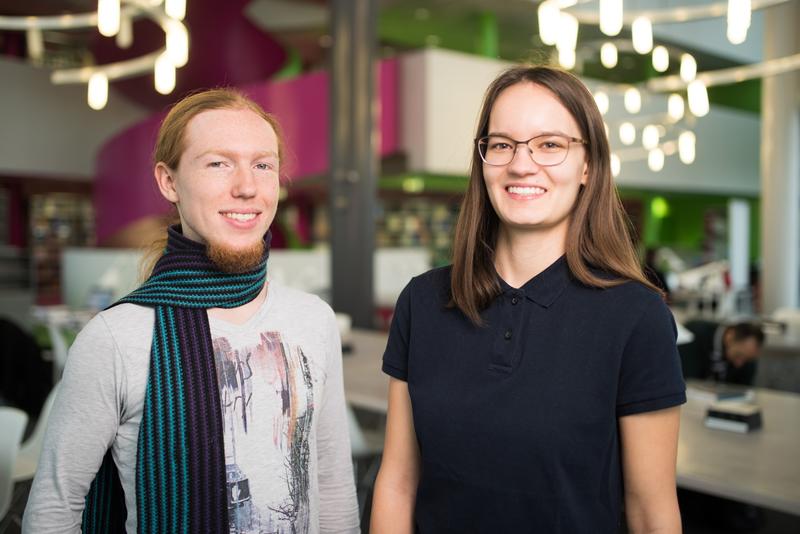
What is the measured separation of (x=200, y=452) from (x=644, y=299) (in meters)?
0.81

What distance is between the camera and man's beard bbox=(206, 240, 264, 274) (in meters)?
1.35

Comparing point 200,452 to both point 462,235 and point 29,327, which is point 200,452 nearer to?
point 462,235

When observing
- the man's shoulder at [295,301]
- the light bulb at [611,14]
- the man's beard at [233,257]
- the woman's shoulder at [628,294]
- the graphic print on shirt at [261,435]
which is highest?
the light bulb at [611,14]

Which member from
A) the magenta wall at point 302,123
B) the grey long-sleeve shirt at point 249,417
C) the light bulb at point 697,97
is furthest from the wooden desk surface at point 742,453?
the magenta wall at point 302,123

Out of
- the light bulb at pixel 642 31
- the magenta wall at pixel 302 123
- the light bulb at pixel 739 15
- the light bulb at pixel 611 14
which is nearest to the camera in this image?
the light bulb at pixel 739 15

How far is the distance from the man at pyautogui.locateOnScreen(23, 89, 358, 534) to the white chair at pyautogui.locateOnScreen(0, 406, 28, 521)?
5.40 ft

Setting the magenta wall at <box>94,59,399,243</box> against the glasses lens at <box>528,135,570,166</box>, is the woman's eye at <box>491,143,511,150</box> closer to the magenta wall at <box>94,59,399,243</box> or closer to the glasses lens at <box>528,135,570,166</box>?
the glasses lens at <box>528,135,570,166</box>

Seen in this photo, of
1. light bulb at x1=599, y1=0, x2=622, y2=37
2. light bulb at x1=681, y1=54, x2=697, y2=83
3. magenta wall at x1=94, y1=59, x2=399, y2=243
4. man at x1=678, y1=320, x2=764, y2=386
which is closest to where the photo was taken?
light bulb at x1=599, y1=0, x2=622, y2=37

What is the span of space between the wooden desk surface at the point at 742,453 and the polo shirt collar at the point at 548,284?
3.39 ft

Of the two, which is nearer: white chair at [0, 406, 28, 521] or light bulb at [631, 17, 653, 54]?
white chair at [0, 406, 28, 521]

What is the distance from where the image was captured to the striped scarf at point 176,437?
1278mm

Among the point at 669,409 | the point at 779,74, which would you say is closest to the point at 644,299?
the point at 669,409

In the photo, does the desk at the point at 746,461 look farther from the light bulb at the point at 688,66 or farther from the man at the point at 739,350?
the light bulb at the point at 688,66

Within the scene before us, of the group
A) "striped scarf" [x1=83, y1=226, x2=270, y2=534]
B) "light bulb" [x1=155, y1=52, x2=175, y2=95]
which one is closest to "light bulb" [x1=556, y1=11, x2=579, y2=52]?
"light bulb" [x1=155, y1=52, x2=175, y2=95]
